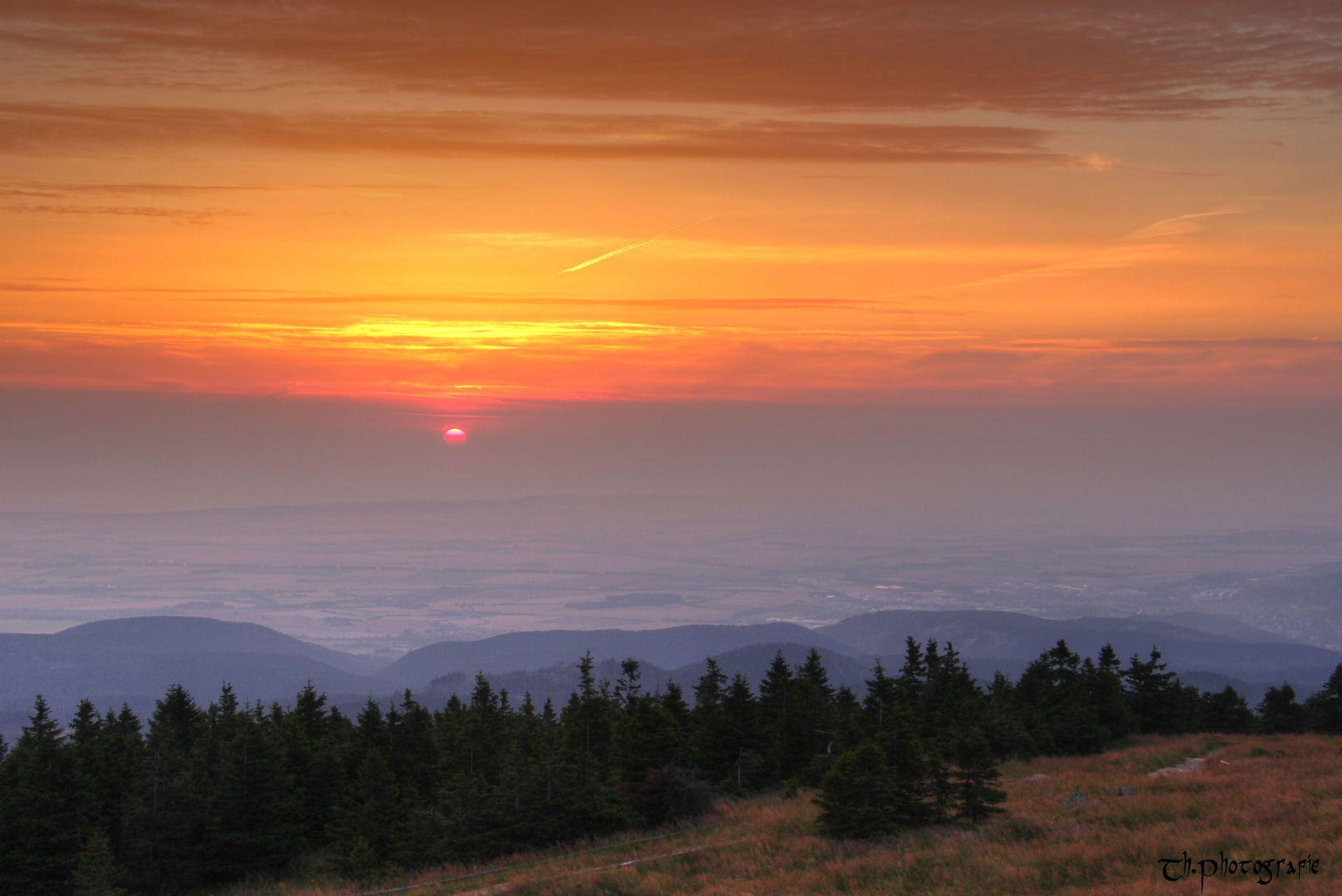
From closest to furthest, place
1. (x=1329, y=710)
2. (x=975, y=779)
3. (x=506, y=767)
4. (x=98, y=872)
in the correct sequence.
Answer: (x=975, y=779) → (x=98, y=872) → (x=506, y=767) → (x=1329, y=710)

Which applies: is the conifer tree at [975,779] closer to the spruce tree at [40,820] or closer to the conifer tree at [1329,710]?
the spruce tree at [40,820]

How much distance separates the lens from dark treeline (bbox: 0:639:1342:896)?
92.4ft

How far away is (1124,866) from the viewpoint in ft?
52.9

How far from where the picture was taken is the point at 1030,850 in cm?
1812

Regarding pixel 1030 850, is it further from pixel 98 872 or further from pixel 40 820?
pixel 40 820

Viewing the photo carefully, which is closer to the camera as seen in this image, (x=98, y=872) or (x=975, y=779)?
(x=975, y=779)

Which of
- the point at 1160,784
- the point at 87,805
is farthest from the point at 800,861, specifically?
the point at 87,805

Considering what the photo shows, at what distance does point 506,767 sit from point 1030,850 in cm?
1726

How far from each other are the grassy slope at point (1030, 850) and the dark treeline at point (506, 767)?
6.33ft

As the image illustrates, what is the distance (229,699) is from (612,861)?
3482 centimetres
